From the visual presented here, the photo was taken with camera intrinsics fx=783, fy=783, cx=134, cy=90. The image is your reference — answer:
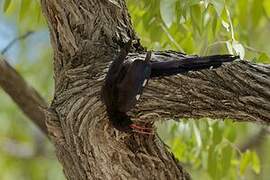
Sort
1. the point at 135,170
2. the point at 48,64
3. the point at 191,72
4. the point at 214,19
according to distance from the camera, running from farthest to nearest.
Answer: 1. the point at 48,64
2. the point at 214,19
3. the point at 135,170
4. the point at 191,72

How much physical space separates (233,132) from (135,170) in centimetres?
58

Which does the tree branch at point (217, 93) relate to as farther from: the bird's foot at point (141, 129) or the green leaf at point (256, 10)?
the green leaf at point (256, 10)

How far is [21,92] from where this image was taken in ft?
7.11

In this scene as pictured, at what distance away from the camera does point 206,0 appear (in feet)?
4.98

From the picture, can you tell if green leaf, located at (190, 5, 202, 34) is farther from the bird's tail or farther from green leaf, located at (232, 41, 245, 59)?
the bird's tail

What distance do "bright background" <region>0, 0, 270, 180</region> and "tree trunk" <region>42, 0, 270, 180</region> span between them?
5.1 inches

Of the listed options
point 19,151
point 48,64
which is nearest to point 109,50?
point 48,64

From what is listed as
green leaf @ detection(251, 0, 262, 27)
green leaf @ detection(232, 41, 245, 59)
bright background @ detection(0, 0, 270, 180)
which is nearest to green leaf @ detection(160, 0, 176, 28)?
bright background @ detection(0, 0, 270, 180)

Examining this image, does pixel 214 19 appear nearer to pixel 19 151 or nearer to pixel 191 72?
pixel 191 72

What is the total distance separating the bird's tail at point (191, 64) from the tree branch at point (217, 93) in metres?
0.02

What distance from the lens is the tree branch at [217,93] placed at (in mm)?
1381

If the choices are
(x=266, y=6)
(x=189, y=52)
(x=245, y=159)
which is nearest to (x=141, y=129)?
(x=189, y=52)

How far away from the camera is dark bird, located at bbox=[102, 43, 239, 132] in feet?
4.41

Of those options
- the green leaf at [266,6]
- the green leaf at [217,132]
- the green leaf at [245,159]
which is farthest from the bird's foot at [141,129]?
the green leaf at [266,6]
